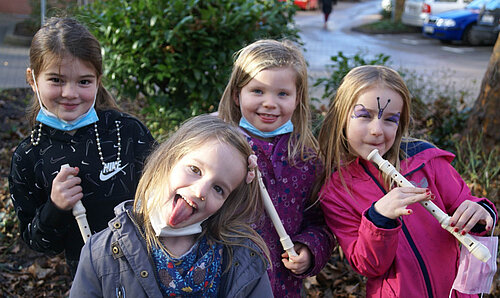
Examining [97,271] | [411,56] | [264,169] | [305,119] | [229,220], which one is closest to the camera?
[97,271]

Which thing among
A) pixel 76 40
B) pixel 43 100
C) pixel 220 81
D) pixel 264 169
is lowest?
pixel 220 81

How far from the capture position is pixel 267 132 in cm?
248

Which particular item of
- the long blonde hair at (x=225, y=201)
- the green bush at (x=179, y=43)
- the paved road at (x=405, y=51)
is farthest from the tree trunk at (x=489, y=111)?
the long blonde hair at (x=225, y=201)

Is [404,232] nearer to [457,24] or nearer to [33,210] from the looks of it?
[33,210]

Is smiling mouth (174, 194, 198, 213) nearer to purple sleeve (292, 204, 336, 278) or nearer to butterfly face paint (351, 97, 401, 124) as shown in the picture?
purple sleeve (292, 204, 336, 278)

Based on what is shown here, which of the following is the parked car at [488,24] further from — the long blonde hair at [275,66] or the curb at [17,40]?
the long blonde hair at [275,66]

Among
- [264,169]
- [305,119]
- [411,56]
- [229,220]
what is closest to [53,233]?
[229,220]

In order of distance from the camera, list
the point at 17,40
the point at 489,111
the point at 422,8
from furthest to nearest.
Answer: the point at 422,8
the point at 17,40
the point at 489,111

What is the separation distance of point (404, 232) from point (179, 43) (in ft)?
10.1

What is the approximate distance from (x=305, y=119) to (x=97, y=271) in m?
1.26

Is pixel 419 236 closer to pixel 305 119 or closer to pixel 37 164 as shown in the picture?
→ pixel 305 119

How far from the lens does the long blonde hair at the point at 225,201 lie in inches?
73.9

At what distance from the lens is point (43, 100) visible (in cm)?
229

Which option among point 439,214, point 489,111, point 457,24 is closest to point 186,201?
point 439,214
